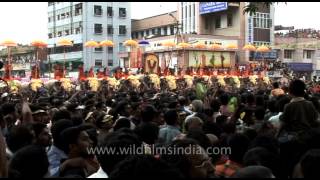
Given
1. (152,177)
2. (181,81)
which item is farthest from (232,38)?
(152,177)

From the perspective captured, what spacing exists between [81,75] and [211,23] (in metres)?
36.4

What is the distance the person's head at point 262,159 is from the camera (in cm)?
362

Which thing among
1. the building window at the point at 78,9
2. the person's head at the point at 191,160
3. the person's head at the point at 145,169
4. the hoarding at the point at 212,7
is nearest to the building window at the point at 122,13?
the building window at the point at 78,9

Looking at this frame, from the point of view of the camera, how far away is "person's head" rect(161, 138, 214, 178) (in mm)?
3467

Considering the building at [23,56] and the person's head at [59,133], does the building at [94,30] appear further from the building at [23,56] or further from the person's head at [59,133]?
the person's head at [59,133]

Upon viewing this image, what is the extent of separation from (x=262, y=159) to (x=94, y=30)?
60.8 meters

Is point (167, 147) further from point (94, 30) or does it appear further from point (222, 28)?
point (94, 30)

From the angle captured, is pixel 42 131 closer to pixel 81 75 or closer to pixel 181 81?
pixel 81 75

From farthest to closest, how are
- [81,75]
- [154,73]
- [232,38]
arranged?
[232,38] < [154,73] < [81,75]

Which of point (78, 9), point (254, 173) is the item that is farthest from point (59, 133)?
point (78, 9)

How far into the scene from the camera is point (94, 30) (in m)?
63.1

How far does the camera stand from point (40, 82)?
19.9 metres

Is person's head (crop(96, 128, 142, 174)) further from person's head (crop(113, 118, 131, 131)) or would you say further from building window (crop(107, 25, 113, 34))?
building window (crop(107, 25, 113, 34))

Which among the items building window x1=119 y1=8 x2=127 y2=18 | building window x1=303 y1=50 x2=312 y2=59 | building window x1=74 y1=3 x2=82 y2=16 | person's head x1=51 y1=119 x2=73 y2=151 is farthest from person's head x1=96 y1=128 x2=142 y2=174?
building window x1=119 y1=8 x2=127 y2=18
